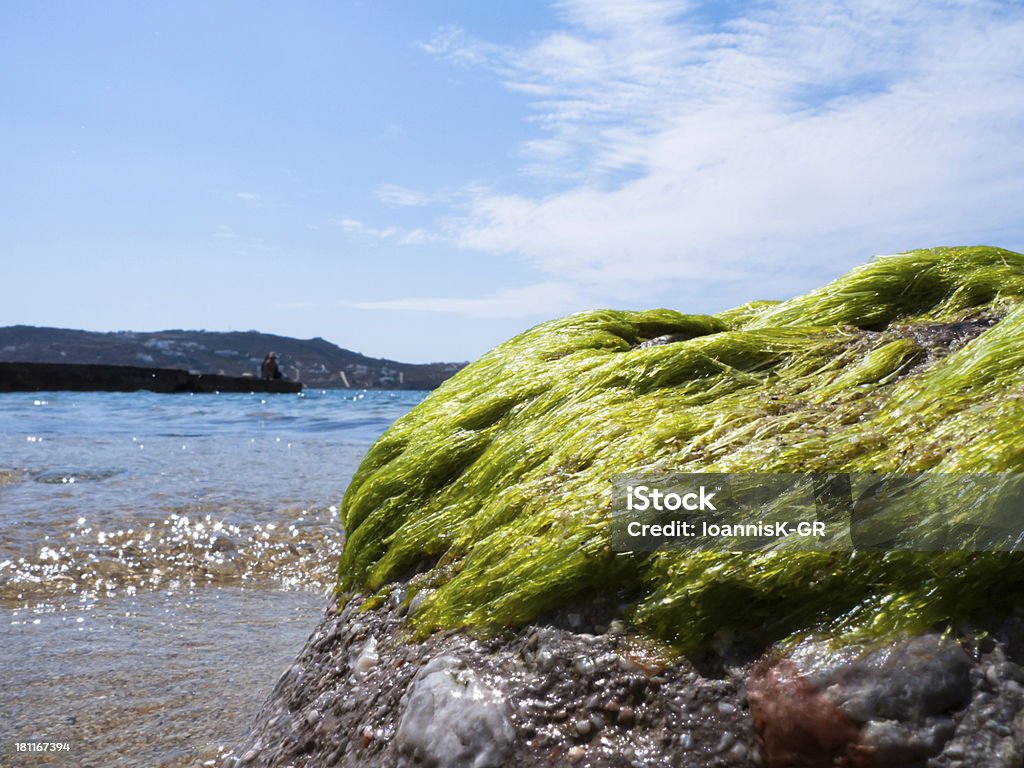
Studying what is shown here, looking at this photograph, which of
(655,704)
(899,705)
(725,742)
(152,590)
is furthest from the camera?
(152,590)

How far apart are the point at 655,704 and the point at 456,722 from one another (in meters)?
0.50

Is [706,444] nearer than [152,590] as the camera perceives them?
Yes

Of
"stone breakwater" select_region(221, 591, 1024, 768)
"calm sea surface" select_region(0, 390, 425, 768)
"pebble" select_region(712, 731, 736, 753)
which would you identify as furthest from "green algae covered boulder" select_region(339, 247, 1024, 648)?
→ "calm sea surface" select_region(0, 390, 425, 768)

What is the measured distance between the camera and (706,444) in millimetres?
2496

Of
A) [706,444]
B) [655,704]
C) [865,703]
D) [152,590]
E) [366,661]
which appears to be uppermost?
[706,444]

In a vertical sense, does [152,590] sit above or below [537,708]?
below

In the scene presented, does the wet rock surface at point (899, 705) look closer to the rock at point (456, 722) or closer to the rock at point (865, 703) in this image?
the rock at point (865, 703)

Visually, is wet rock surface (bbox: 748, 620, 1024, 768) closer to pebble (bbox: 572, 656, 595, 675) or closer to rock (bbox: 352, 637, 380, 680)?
pebble (bbox: 572, 656, 595, 675)

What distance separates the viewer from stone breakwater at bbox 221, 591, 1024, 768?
166cm

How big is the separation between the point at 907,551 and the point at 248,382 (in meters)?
43.9

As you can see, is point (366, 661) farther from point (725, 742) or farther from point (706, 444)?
point (706, 444)

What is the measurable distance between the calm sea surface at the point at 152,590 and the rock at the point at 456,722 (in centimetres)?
131

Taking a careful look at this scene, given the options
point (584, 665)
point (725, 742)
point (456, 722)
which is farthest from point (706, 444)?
point (456, 722)

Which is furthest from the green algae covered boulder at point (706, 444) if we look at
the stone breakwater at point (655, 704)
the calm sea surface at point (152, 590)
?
the calm sea surface at point (152, 590)
